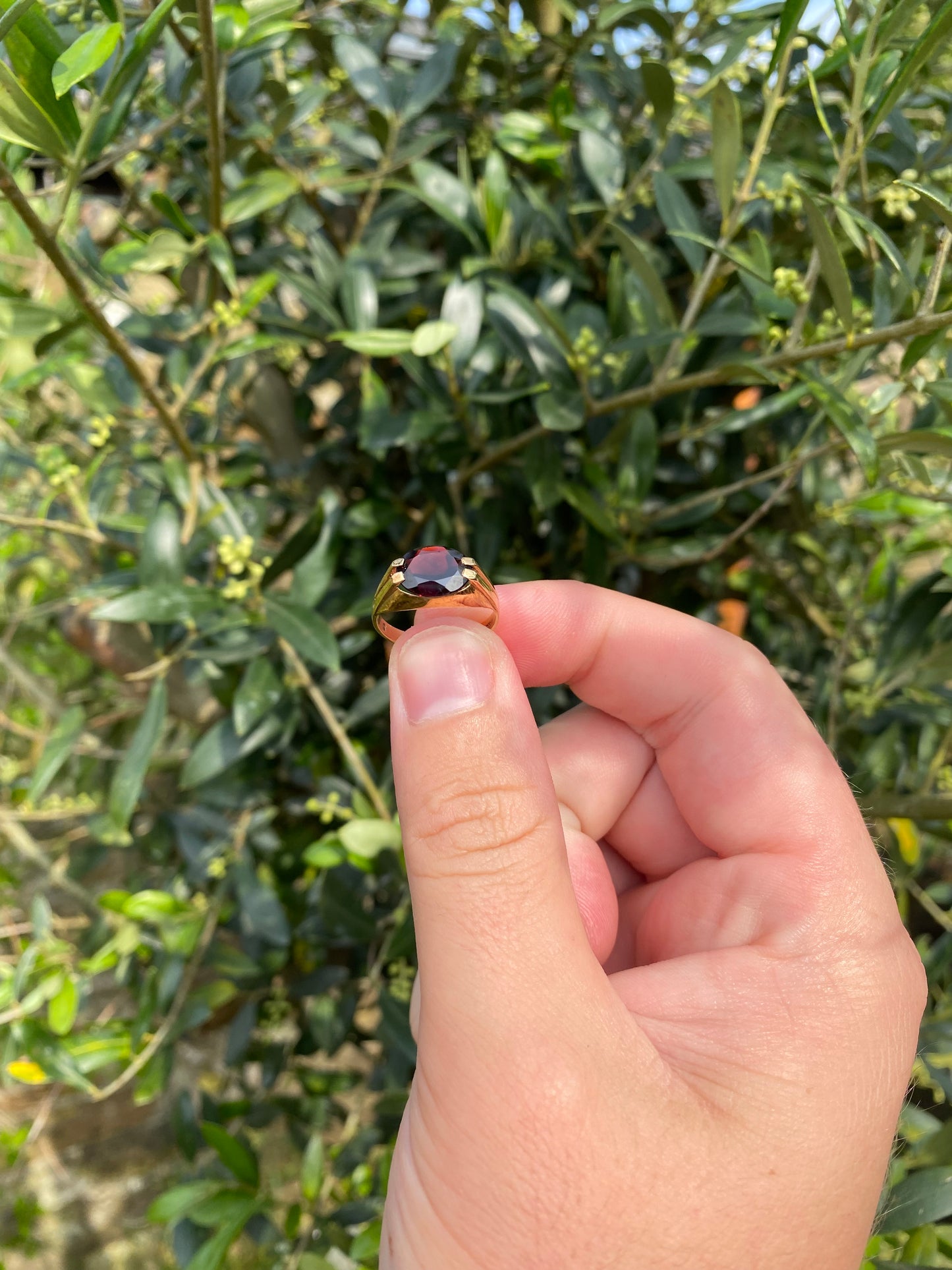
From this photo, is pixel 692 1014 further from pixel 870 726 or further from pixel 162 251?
pixel 162 251

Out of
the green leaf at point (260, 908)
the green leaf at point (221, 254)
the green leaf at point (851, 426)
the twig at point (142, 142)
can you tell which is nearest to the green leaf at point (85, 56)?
the twig at point (142, 142)

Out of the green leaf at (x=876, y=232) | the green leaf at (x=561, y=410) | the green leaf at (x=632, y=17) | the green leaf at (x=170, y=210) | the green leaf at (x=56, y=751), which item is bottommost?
the green leaf at (x=56, y=751)

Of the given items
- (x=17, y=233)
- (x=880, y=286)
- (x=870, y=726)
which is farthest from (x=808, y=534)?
(x=17, y=233)

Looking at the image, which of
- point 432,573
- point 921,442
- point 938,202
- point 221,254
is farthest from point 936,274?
point 221,254

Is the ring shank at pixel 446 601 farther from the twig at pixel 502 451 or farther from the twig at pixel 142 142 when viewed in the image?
the twig at pixel 142 142

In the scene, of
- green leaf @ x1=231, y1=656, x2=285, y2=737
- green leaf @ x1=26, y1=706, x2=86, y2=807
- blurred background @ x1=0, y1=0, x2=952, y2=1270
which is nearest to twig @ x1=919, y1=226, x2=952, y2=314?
blurred background @ x1=0, y1=0, x2=952, y2=1270

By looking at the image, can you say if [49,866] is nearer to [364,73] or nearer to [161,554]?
[161,554]

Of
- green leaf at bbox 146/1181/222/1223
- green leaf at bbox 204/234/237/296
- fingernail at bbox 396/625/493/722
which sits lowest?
green leaf at bbox 146/1181/222/1223

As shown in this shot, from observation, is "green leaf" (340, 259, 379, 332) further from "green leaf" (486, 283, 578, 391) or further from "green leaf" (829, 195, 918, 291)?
"green leaf" (829, 195, 918, 291)
